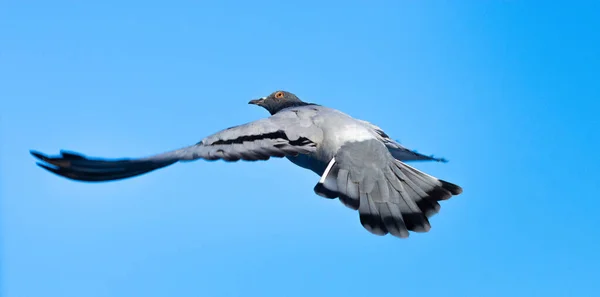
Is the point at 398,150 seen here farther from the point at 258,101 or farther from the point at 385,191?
the point at 258,101

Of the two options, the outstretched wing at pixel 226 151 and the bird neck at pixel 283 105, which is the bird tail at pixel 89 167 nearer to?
the outstretched wing at pixel 226 151

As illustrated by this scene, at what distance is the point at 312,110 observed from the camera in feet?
22.7

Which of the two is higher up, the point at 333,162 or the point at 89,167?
the point at 333,162

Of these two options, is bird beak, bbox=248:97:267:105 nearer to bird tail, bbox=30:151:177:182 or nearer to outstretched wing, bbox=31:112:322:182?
outstretched wing, bbox=31:112:322:182

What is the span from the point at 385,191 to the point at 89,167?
8.77 ft

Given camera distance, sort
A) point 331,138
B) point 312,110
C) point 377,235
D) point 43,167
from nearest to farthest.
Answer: point 43,167
point 377,235
point 331,138
point 312,110

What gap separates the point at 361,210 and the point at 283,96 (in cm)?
274

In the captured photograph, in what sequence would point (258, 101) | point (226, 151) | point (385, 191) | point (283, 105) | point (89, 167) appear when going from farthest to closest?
point (258, 101) < point (283, 105) < point (385, 191) < point (226, 151) < point (89, 167)

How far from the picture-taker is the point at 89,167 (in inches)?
213

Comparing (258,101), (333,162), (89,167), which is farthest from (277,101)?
(89,167)

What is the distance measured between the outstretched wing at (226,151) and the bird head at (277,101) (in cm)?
154

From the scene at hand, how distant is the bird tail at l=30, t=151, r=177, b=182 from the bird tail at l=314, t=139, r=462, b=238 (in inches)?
63.0

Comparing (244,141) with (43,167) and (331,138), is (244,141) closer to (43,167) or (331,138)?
(331,138)

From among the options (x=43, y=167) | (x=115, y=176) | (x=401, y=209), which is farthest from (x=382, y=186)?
(x=43, y=167)
